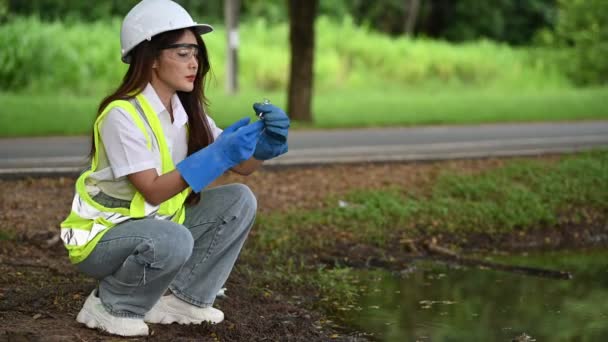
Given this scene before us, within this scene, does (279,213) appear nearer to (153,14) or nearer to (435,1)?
(153,14)

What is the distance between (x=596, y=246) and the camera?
887 centimetres

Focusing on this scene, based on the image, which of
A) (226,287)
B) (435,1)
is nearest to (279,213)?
(226,287)

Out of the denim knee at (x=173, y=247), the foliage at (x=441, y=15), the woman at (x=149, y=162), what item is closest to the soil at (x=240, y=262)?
the woman at (x=149, y=162)

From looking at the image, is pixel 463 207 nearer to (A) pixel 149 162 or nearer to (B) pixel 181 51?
(B) pixel 181 51

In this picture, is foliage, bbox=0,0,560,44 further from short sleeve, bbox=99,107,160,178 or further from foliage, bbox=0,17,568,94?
short sleeve, bbox=99,107,160,178

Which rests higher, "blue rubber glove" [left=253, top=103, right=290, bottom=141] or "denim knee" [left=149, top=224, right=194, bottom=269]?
"blue rubber glove" [left=253, top=103, right=290, bottom=141]

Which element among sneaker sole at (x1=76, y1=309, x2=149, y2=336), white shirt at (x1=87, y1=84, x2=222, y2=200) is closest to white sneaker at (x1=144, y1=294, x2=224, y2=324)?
sneaker sole at (x1=76, y1=309, x2=149, y2=336)

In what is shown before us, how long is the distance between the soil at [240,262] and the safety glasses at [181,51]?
1.29m

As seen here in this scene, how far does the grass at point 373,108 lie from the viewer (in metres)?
15.5

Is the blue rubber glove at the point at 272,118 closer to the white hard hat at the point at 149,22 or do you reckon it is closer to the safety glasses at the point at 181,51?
the safety glasses at the point at 181,51

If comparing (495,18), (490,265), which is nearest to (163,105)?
(490,265)

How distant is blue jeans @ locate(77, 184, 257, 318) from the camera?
4.94 meters

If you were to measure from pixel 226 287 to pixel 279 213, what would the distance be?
230 centimetres

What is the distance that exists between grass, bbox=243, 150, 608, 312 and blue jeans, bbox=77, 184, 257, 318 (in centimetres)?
137
